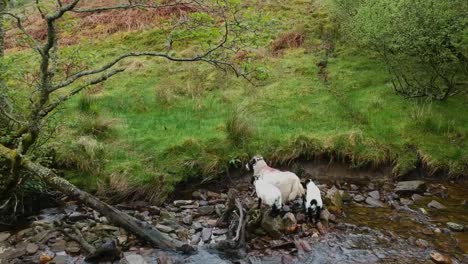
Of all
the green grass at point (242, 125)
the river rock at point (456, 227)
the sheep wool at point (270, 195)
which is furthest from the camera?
the green grass at point (242, 125)

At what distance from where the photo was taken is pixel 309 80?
62.8 feet

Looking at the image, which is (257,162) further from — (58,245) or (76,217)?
(58,245)

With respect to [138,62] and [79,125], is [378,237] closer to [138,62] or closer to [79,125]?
[79,125]

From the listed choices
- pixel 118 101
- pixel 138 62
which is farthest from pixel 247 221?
pixel 138 62

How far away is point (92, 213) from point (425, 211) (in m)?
8.31

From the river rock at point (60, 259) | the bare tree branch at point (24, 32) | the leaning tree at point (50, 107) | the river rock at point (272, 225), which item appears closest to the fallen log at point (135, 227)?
the leaning tree at point (50, 107)

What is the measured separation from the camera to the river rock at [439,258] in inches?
357

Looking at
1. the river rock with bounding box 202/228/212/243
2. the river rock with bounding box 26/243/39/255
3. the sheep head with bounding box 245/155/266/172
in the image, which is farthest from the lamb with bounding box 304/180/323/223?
the river rock with bounding box 26/243/39/255

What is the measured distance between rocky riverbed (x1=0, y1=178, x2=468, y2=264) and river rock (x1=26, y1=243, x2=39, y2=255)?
0.07 ft

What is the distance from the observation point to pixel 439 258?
913 centimetres

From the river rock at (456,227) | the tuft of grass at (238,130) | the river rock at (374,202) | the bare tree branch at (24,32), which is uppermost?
the bare tree branch at (24,32)

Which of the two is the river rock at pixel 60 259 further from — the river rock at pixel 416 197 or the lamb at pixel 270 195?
the river rock at pixel 416 197

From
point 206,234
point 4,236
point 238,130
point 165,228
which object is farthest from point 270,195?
point 4,236

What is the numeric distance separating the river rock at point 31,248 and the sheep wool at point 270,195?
15.8ft
